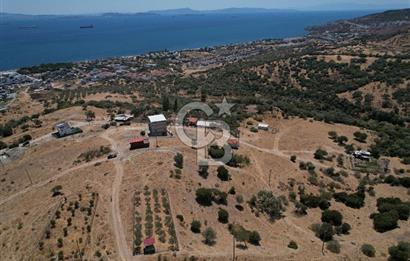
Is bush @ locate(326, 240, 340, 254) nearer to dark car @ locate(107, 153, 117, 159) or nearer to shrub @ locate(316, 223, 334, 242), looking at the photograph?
shrub @ locate(316, 223, 334, 242)

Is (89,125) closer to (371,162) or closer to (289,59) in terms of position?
(371,162)

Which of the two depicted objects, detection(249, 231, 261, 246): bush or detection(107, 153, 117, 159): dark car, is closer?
detection(249, 231, 261, 246): bush

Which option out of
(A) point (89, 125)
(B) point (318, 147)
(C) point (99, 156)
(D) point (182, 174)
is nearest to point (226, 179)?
(D) point (182, 174)

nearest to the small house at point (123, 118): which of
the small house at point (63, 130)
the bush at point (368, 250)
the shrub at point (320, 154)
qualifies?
the small house at point (63, 130)

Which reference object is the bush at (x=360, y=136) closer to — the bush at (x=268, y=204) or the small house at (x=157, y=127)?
the bush at (x=268, y=204)

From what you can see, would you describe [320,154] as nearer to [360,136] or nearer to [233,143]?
[360,136]

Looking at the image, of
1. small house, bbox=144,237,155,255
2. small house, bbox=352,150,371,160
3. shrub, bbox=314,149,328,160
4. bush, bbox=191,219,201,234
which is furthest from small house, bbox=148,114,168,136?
small house, bbox=352,150,371,160
